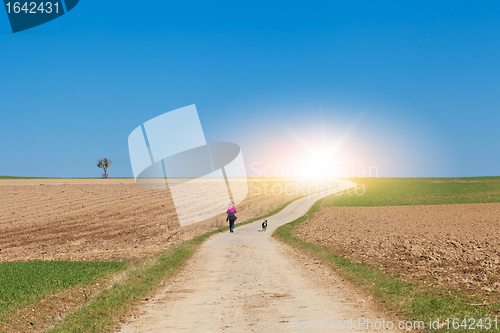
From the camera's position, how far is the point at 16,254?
24.6 m

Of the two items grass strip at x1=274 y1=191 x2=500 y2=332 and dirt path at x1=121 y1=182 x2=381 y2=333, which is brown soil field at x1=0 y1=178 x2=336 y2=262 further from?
grass strip at x1=274 y1=191 x2=500 y2=332

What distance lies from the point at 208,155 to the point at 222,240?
11.0 metres

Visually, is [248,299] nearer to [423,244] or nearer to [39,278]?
[39,278]

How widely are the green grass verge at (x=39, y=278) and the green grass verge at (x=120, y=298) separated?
1.69m

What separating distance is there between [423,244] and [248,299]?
1496 centimetres

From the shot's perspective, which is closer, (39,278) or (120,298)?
(120,298)

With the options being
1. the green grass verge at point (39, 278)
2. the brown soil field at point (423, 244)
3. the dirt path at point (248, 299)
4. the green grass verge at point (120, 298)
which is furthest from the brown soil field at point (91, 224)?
the brown soil field at point (423, 244)

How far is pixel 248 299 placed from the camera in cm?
1110

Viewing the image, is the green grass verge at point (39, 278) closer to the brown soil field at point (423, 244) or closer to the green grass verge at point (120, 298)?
the green grass verge at point (120, 298)

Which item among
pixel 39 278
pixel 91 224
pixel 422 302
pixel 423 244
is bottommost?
pixel 423 244

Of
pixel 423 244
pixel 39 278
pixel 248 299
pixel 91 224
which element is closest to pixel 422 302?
pixel 248 299

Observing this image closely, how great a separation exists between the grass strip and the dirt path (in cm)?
74

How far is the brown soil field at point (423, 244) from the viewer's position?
45.4 ft

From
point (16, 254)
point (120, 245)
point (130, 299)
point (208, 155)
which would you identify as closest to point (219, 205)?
point (208, 155)
